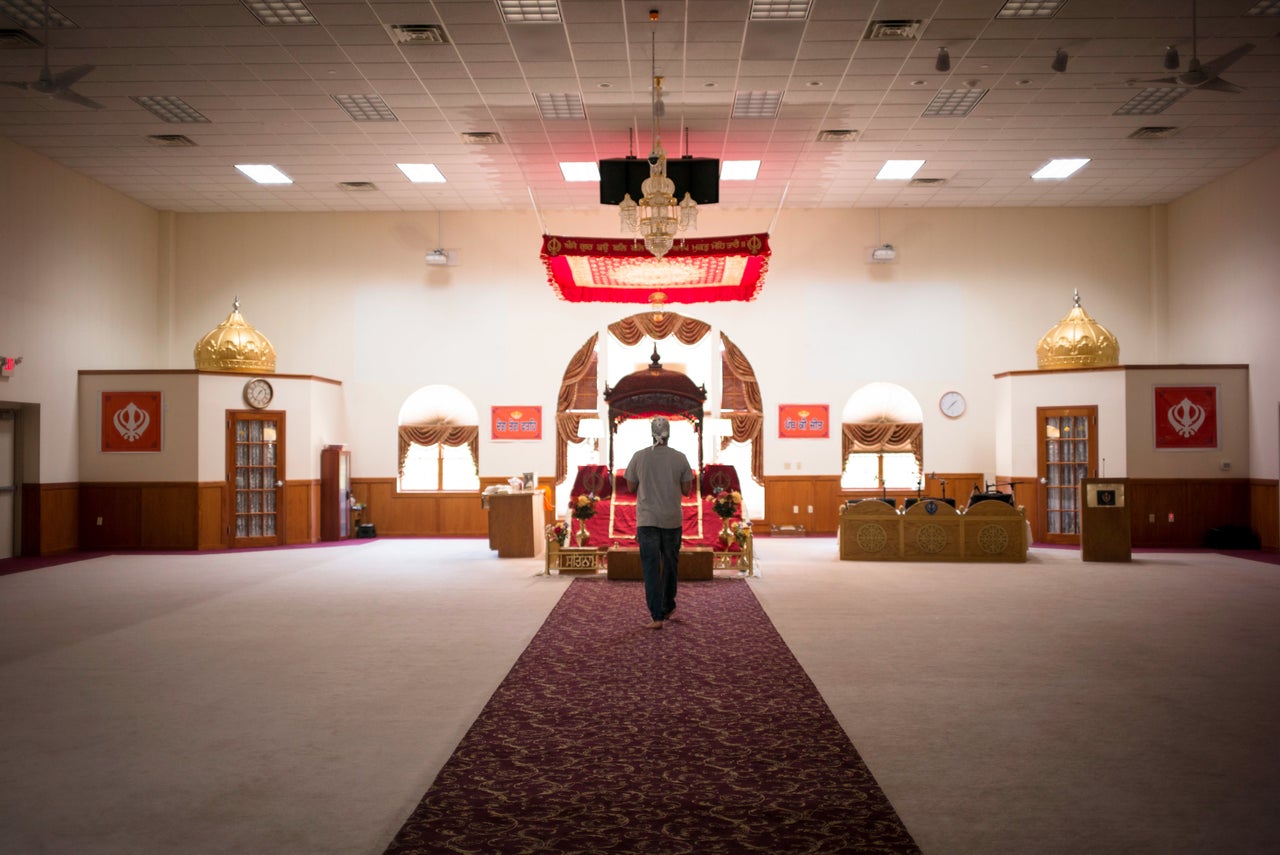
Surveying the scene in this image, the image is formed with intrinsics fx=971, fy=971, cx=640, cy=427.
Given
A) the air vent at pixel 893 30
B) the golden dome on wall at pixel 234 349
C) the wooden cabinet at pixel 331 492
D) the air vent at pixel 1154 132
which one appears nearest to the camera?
the air vent at pixel 893 30

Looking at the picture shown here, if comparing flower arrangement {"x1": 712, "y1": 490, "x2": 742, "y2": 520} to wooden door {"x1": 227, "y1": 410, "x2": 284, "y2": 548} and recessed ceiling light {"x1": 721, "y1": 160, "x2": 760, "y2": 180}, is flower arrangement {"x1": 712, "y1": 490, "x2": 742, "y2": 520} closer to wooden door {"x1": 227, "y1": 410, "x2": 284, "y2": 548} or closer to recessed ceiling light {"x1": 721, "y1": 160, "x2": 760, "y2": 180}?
recessed ceiling light {"x1": 721, "y1": 160, "x2": 760, "y2": 180}

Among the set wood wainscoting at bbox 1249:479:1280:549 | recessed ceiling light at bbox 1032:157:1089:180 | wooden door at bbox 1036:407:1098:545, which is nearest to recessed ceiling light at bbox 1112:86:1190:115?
recessed ceiling light at bbox 1032:157:1089:180

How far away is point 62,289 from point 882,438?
12.4 m

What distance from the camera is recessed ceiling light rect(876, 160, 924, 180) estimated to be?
1372 cm

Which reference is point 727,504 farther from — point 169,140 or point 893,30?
point 169,140

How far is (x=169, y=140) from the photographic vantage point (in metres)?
12.6

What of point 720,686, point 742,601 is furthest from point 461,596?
point 720,686

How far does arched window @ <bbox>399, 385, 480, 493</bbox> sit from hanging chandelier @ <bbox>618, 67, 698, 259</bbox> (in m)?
6.08

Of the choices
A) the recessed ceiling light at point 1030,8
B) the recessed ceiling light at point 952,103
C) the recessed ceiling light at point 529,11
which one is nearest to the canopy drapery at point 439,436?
the recessed ceiling light at point 529,11

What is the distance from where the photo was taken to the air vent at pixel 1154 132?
482 inches

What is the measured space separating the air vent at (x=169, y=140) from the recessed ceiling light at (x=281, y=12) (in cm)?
403

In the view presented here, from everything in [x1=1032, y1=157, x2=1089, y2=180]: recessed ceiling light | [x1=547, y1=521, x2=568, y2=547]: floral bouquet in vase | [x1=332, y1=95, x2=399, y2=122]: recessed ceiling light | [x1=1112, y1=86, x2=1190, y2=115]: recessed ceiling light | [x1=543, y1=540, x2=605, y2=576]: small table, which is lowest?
[x1=543, y1=540, x2=605, y2=576]: small table

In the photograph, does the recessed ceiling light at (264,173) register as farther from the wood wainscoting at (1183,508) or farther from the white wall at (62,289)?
the wood wainscoting at (1183,508)

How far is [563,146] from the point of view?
42.4 feet
